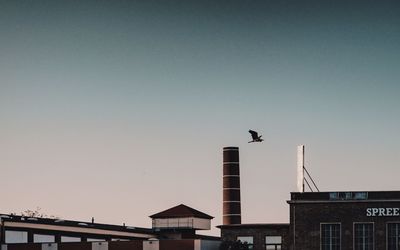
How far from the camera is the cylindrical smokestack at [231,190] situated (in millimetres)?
94062

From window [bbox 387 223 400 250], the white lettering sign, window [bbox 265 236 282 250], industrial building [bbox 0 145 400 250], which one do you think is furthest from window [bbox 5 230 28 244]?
window [bbox 387 223 400 250]

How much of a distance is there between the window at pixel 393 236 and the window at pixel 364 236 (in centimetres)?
134

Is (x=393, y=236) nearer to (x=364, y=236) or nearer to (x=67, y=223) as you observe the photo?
(x=364, y=236)

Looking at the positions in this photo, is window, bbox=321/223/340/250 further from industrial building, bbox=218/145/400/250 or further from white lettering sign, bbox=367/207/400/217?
white lettering sign, bbox=367/207/400/217

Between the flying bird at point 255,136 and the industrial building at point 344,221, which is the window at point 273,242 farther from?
the flying bird at point 255,136

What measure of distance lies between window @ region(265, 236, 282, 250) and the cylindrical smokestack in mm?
9808

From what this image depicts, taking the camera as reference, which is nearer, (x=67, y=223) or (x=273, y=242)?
(x=273, y=242)

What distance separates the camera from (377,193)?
78.6 meters

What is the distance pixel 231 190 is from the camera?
9400 centimetres

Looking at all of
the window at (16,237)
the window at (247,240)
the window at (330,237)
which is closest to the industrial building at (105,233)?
the window at (16,237)

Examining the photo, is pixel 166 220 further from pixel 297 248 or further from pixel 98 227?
pixel 297 248


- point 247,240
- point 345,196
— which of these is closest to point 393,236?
point 345,196

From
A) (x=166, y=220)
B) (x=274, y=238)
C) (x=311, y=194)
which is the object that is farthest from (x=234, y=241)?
(x=166, y=220)

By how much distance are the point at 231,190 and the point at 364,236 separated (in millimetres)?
18998
